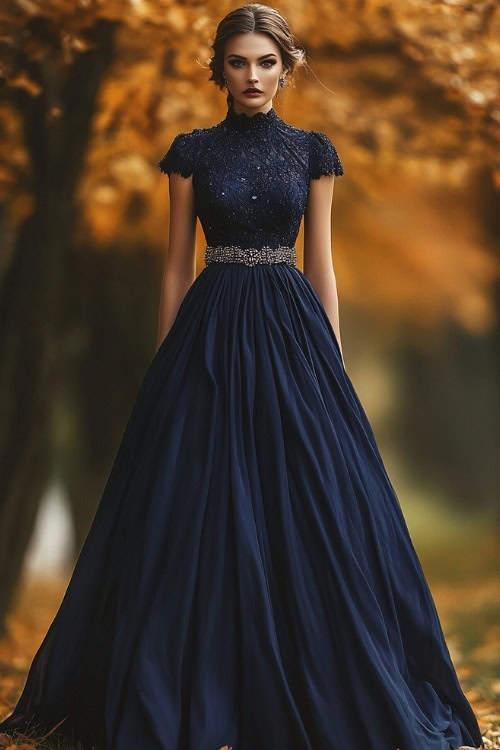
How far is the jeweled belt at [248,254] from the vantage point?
3.17 metres

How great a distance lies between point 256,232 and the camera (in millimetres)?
3166

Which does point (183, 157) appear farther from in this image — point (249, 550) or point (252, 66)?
point (249, 550)

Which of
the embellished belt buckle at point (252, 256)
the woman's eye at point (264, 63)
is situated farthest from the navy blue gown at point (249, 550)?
the woman's eye at point (264, 63)

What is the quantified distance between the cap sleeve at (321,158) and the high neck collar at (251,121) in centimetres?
14

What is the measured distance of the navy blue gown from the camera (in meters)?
2.76

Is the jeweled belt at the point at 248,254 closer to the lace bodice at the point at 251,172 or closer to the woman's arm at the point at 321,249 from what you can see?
the lace bodice at the point at 251,172

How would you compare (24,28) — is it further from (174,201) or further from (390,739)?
(390,739)

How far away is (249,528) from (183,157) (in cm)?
111

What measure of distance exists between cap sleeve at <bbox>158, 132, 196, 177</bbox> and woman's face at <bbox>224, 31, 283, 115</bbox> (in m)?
0.19

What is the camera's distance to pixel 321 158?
3258 millimetres

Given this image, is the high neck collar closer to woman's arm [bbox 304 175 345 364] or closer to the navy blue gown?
the navy blue gown

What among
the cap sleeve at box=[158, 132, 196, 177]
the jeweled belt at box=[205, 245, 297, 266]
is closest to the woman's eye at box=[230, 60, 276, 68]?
the cap sleeve at box=[158, 132, 196, 177]

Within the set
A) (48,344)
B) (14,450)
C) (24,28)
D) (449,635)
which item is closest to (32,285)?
(48,344)

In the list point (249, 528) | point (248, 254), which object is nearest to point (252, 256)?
point (248, 254)
